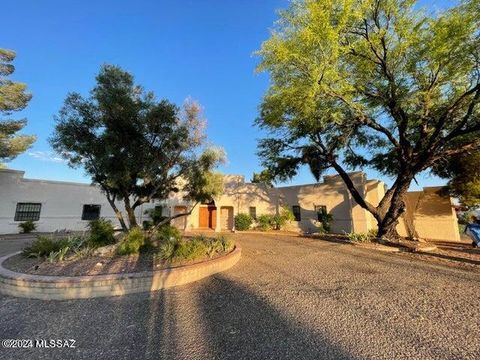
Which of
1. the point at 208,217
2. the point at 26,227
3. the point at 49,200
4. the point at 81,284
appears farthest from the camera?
the point at 208,217

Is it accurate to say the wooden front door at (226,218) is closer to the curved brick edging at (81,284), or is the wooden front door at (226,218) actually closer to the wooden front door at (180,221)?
the wooden front door at (180,221)

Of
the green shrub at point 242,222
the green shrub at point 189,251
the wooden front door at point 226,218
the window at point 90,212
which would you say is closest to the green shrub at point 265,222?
the green shrub at point 242,222

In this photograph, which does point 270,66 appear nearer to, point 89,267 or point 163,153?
point 163,153

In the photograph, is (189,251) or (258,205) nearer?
(189,251)

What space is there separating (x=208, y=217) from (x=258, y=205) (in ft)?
17.3

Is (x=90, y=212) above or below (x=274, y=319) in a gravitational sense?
above

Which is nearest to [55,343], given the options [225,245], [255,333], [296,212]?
[255,333]

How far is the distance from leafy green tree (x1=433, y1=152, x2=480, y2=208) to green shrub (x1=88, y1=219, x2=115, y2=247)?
1532 centimetres

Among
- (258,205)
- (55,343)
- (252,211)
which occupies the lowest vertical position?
(55,343)

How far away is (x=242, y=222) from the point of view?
1933 centimetres

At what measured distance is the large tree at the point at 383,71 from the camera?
24.7 ft

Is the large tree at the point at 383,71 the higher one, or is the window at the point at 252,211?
the large tree at the point at 383,71

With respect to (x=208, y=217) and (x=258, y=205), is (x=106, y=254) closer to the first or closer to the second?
(x=258, y=205)

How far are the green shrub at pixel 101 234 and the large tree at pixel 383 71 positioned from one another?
7776 millimetres
